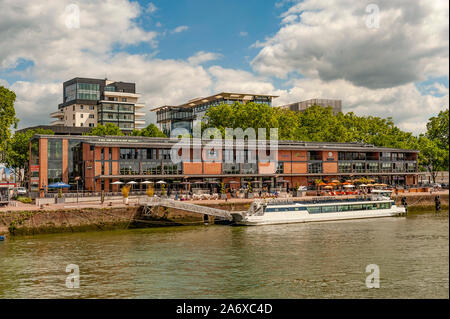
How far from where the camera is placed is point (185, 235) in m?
46.2

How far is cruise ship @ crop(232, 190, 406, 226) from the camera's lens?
55.4 meters

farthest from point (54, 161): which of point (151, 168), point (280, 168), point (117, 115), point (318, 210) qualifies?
point (117, 115)

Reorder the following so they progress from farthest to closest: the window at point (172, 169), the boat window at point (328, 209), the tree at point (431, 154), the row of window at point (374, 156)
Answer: the tree at point (431, 154), the row of window at point (374, 156), the window at point (172, 169), the boat window at point (328, 209)

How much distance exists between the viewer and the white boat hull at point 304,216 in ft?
179

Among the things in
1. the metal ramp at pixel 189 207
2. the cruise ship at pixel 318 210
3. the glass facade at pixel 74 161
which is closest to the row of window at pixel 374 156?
the cruise ship at pixel 318 210

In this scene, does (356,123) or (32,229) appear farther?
(356,123)

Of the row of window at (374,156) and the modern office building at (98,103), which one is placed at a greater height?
the modern office building at (98,103)

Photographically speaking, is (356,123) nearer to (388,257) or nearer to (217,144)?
(217,144)

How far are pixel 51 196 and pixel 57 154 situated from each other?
44.4 ft

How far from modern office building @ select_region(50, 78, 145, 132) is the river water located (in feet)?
343

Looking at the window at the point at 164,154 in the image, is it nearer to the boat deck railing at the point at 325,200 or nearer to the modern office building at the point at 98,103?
the boat deck railing at the point at 325,200

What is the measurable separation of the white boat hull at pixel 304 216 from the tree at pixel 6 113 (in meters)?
43.7
